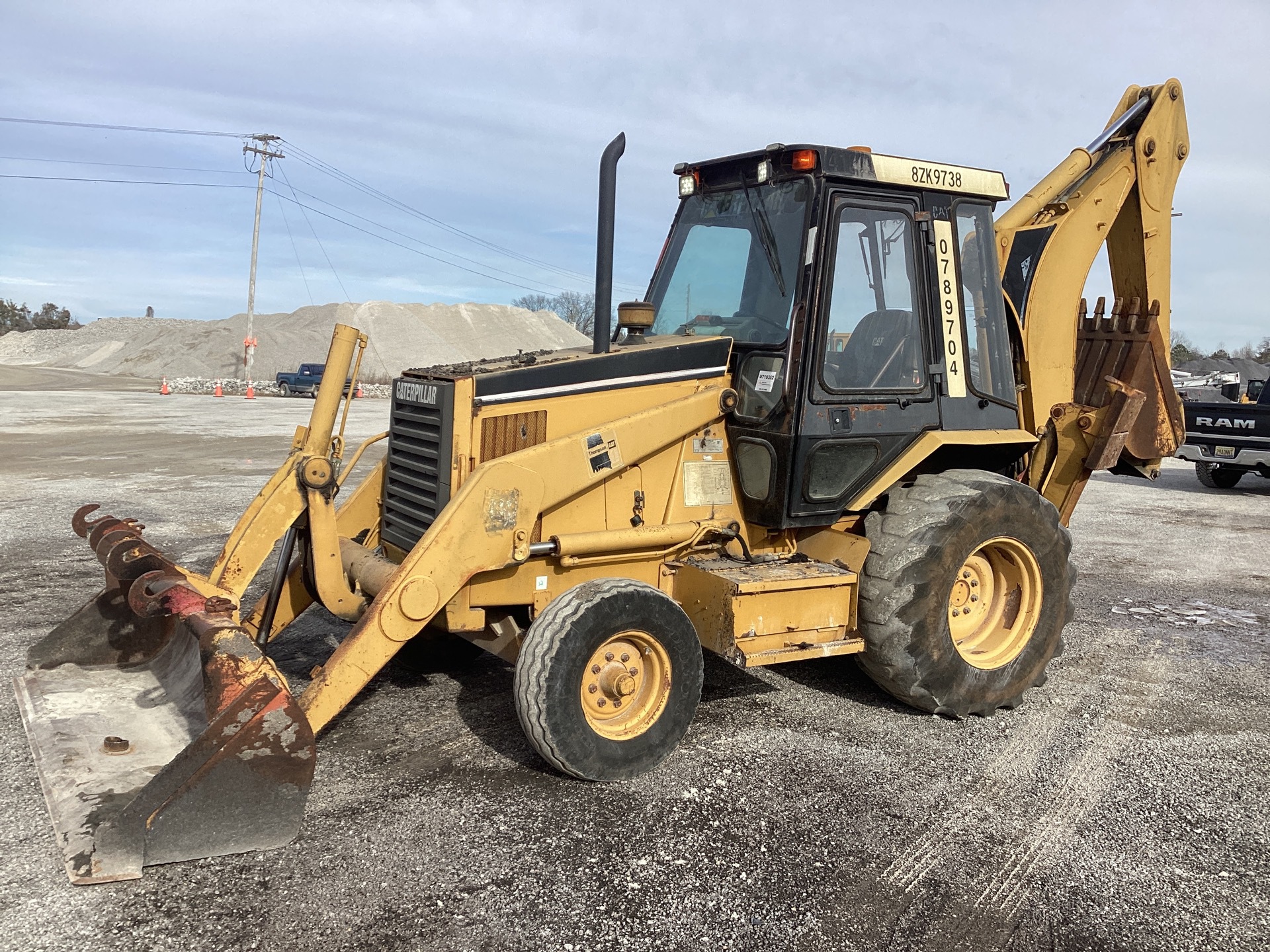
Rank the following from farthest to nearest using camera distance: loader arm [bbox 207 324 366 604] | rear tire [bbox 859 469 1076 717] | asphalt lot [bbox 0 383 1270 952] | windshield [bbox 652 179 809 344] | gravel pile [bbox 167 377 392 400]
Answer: gravel pile [bbox 167 377 392 400], windshield [bbox 652 179 809 344], rear tire [bbox 859 469 1076 717], loader arm [bbox 207 324 366 604], asphalt lot [bbox 0 383 1270 952]

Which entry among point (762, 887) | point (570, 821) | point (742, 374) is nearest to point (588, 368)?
point (742, 374)

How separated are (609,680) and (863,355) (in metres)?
2.21

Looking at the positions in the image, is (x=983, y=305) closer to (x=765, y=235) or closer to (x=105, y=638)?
(x=765, y=235)

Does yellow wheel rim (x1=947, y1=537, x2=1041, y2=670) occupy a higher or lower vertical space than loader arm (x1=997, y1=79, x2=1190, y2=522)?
lower

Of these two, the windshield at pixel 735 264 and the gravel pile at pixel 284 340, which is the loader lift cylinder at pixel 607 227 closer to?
the windshield at pixel 735 264

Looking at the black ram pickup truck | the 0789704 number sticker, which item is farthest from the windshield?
the black ram pickup truck

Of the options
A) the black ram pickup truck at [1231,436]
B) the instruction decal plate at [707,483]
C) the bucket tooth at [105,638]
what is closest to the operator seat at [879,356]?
the instruction decal plate at [707,483]

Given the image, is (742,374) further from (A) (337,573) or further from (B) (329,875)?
(B) (329,875)

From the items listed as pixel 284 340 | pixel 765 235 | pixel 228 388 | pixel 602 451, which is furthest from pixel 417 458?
pixel 284 340

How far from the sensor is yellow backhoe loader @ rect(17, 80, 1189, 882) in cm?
Result: 436

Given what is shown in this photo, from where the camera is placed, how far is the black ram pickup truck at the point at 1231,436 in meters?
15.0

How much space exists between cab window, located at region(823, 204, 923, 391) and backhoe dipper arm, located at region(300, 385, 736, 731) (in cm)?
96

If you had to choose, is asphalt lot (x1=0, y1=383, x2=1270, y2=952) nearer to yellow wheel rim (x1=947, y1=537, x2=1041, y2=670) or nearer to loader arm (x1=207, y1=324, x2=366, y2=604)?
yellow wheel rim (x1=947, y1=537, x2=1041, y2=670)

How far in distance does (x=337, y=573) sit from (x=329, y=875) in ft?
5.50
